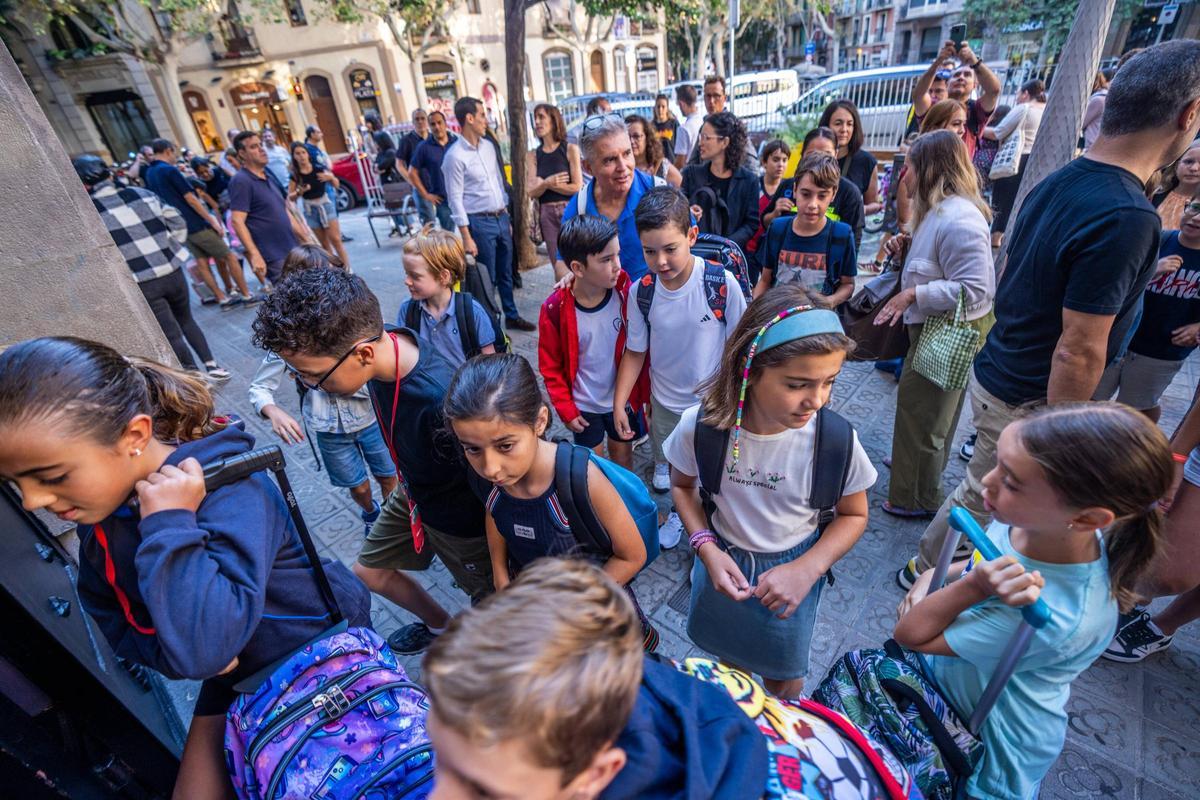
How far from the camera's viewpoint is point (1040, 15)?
79.3 ft

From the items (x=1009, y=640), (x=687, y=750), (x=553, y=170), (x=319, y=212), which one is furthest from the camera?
(x=319, y=212)

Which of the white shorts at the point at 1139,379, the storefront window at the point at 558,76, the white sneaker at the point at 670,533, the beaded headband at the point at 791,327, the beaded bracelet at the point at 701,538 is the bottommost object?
the white sneaker at the point at 670,533

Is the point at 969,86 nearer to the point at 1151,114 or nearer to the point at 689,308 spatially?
the point at 1151,114

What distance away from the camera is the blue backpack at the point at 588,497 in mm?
1679

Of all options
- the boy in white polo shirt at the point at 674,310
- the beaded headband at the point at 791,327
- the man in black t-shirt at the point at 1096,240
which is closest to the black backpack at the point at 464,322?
the boy in white polo shirt at the point at 674,310

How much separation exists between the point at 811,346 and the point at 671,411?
1.39 meters

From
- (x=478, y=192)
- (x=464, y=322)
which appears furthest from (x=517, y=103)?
(x=464, y=322)

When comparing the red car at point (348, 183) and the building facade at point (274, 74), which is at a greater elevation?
the building facade at point (274, 74)

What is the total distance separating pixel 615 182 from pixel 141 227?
422cm

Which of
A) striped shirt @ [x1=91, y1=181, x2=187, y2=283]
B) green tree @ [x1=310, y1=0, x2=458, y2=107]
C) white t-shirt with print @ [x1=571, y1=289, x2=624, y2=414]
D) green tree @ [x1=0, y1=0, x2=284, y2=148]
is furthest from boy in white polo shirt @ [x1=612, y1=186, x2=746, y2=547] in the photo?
green tree @ [x1=0, y1=0, x2=284, y2=148]

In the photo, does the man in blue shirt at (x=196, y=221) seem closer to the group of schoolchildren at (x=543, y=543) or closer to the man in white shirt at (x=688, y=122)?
the man in white shirt at (x=688, y=122)

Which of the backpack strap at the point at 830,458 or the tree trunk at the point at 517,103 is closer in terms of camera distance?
the backpack strap at the point at 830,458

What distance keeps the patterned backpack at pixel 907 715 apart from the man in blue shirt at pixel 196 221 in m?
7.91

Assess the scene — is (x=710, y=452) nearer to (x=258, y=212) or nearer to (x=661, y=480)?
(x=661, y=480)
